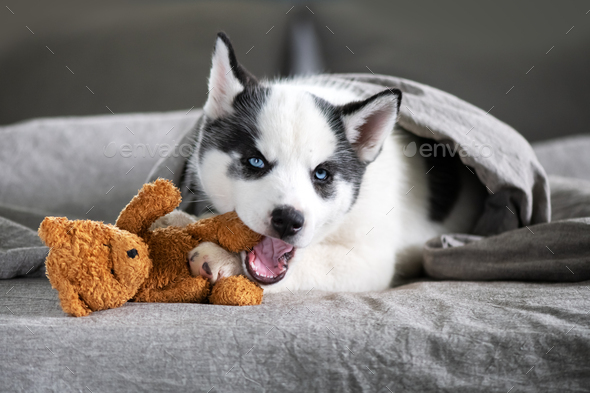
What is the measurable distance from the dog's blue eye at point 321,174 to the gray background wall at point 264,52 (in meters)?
2.72

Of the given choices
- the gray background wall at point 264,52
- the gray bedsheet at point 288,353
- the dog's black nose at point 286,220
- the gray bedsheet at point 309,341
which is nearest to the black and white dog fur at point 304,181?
the dog's black nose at point 286,220

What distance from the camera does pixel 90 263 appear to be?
1104 millimetres

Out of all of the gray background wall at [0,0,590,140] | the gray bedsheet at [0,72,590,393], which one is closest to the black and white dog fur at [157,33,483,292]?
the gray bedsheet at [0,72,590,393]

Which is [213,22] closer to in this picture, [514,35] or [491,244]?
[514,35]

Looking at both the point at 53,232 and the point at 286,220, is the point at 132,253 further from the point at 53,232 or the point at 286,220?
the point at 286,220

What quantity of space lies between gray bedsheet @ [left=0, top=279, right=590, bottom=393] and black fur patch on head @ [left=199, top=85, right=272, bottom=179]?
1.67 ft

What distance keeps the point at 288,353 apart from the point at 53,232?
2.08 ft

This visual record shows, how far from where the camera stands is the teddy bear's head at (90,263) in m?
1.10

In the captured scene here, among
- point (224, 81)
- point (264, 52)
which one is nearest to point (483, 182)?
point (224, 81)

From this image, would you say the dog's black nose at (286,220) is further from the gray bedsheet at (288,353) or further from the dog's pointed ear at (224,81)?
the dog's pointed ear at (224,81)

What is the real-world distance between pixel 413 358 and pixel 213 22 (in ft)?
12.1

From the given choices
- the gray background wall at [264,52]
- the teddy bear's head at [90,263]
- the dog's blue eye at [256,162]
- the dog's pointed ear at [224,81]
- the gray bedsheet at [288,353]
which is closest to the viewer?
the gray bedsheet at [288,353]

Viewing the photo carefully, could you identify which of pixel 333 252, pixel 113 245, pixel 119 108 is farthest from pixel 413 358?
pixel 119 108

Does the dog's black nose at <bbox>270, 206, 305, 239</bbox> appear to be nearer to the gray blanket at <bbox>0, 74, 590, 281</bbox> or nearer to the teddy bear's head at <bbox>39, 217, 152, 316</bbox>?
the teddy bear's head at <bbox>39, 217, 152, 316</bbox>
